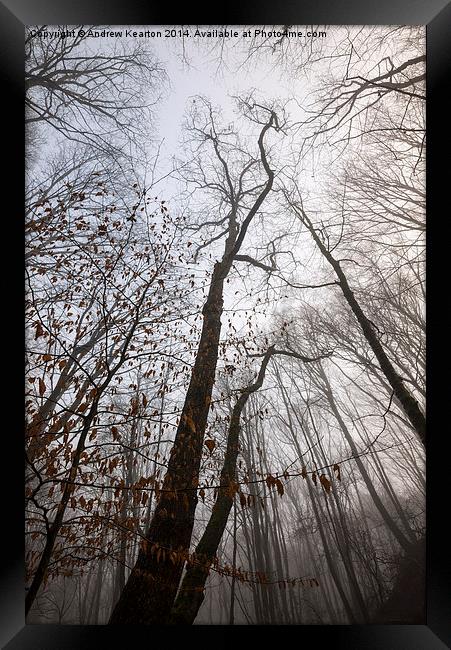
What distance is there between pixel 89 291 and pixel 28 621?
2055mm

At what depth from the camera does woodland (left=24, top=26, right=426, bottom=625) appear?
225cm

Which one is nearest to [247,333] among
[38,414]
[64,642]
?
[38,414]

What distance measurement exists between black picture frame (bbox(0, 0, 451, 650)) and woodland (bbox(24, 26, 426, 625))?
0.19 m

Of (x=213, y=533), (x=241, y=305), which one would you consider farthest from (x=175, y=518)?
(x=241, y=305)

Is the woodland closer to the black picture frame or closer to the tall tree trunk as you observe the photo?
the tall tree trunk

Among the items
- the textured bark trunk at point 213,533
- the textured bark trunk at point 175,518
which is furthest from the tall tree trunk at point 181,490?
the textured bark trunk at point 213,533

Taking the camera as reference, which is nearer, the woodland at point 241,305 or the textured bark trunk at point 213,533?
the textured bark trunk at point 213,533

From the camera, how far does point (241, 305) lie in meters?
2.69
